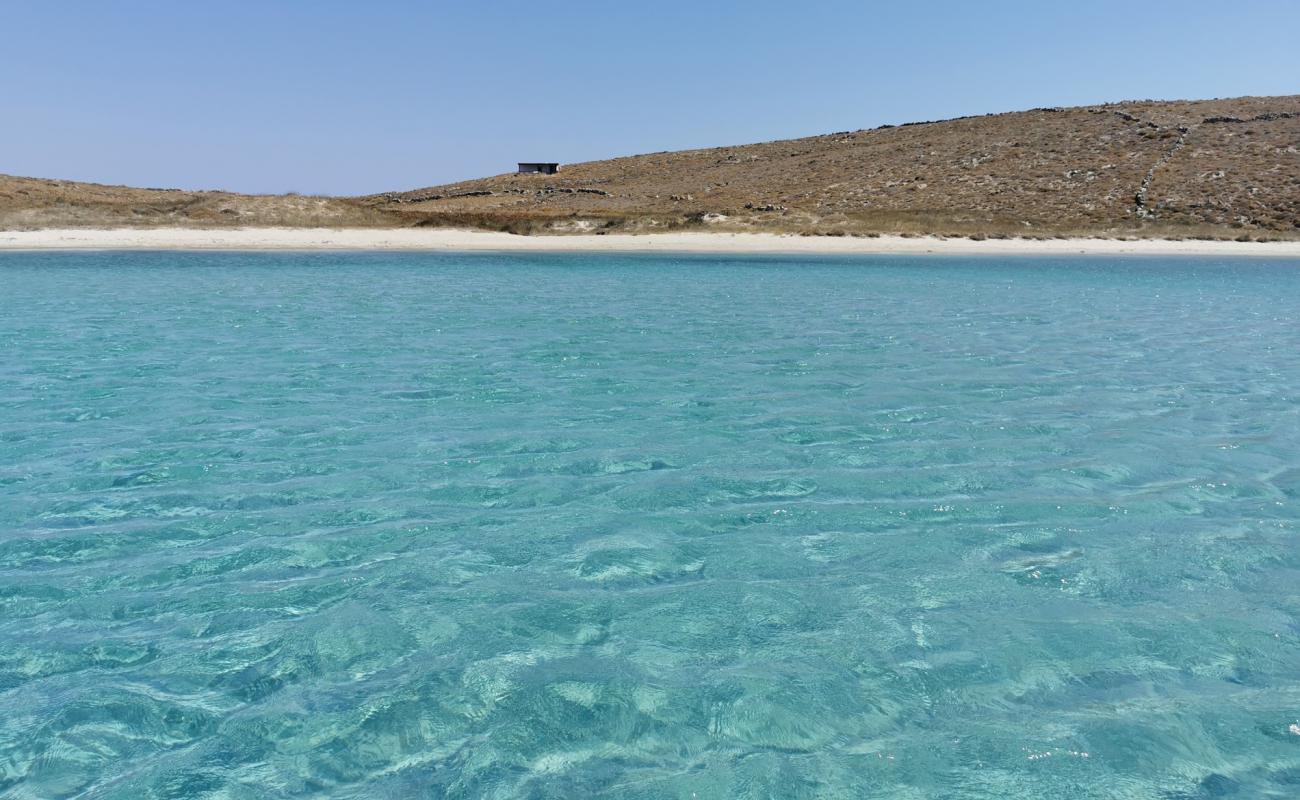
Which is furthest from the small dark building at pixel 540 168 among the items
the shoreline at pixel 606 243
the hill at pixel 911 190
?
the shoreline at pixel 606 243

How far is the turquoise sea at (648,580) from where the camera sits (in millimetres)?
4031

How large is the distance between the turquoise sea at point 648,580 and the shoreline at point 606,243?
33653mm

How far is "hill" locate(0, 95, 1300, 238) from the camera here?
51.4 metres

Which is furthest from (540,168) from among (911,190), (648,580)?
(648,580)

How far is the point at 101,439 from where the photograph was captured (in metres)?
9.10

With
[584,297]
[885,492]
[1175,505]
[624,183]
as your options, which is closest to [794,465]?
[885,492]

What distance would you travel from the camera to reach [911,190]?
62.3 meters

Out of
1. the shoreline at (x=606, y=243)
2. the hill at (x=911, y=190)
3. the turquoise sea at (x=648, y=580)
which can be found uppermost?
the hill at (x=911, y=190)

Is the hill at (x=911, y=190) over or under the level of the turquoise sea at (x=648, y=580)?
over

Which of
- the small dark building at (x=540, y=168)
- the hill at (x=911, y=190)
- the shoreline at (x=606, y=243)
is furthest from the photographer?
the small dark building at (x=540, y=168)

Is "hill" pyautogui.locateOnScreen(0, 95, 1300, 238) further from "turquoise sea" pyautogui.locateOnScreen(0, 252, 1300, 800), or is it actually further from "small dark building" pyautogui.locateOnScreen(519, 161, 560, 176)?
"turquoise sea" pyautogui.locateOnScreen(0, 252, 1300, 800)

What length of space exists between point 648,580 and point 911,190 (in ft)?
202

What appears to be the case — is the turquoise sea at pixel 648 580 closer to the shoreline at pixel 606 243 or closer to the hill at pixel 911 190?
the shoreline at pixel 606 243

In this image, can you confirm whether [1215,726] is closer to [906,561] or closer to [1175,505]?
[906,561]
